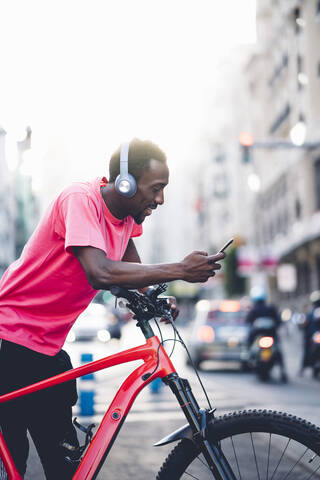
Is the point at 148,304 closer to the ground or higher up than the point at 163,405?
higher up

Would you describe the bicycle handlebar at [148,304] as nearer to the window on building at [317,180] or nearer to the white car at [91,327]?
the white car at [91,327]

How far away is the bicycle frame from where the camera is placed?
2672 millimetres

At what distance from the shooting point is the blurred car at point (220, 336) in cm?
1560

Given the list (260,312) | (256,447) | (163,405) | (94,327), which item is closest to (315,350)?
(260,312)

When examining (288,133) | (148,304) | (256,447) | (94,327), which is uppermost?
(288,133)

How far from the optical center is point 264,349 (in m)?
Answer: 13.3

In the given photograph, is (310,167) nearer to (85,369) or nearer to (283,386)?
(283,386)

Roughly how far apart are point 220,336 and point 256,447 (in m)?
Answer: 13.2

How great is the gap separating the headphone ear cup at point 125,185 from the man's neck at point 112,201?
115 mm

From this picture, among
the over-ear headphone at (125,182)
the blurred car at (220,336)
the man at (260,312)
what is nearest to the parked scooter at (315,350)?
the man at (260,312)

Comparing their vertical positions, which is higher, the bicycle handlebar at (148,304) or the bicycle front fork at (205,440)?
the bicycle handlebar at (148,304)

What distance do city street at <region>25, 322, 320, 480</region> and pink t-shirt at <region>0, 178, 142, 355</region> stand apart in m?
2.55

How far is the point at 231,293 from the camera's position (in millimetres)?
53188

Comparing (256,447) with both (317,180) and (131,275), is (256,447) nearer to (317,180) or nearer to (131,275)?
(131,275)
